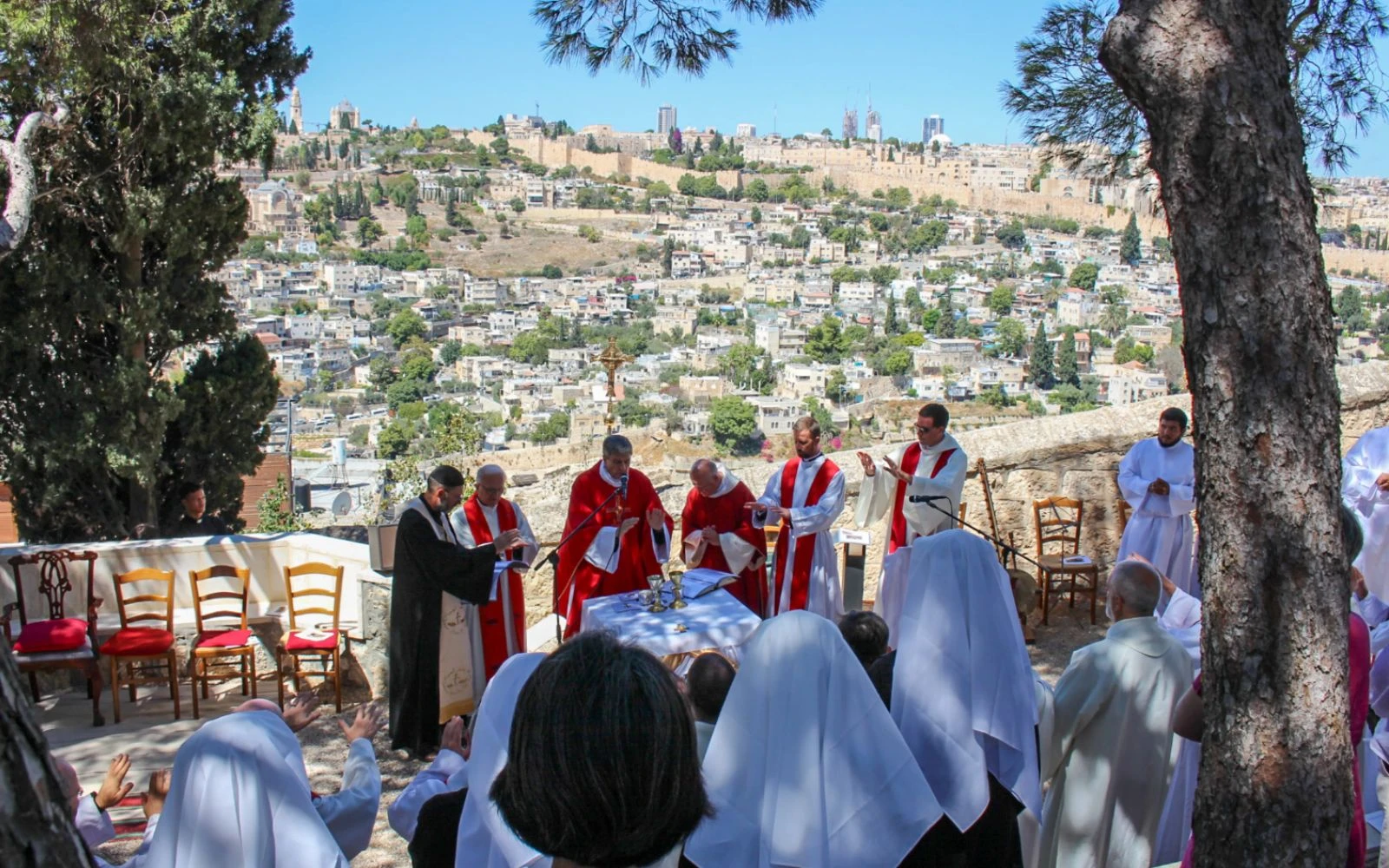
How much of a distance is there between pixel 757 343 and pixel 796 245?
135ft

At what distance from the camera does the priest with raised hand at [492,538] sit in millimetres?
5023

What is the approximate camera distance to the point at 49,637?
4.98m

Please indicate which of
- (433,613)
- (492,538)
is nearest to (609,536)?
(492,538)

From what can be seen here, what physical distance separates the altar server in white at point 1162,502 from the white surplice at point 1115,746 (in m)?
2.85

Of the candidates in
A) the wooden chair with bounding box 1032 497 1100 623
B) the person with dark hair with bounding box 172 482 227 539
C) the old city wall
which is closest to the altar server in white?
the wooden chair with bounding box 1032 497 1100 623

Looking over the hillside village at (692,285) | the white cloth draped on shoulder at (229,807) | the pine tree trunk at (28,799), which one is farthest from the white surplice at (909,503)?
the hillside village at (692,285)

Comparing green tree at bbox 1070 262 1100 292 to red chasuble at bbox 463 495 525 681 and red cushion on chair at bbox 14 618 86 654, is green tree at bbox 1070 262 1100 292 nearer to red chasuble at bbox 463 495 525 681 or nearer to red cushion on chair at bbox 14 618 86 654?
red chasuble at bbox 463 495 525 681

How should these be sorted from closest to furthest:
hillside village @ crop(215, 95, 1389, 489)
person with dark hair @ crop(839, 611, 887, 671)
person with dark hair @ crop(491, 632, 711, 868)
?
person with dark hair @ crop(491, 632, 711, 868) < person with dark hair @ crop(839, 611, 887, 671) < hillside village @ crop(215, 95, 1389, 489)

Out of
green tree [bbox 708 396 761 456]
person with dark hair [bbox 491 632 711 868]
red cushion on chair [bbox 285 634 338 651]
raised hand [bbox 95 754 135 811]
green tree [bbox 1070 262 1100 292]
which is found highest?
green tree [bbox 1070 262 1100 292]

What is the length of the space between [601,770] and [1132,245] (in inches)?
5134

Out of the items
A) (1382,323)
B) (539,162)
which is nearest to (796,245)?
(539,162)

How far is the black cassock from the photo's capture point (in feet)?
15.0

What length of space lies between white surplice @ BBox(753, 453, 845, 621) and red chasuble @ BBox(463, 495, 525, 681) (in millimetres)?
1134

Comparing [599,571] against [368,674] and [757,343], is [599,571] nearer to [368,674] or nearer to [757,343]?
[368,674]
